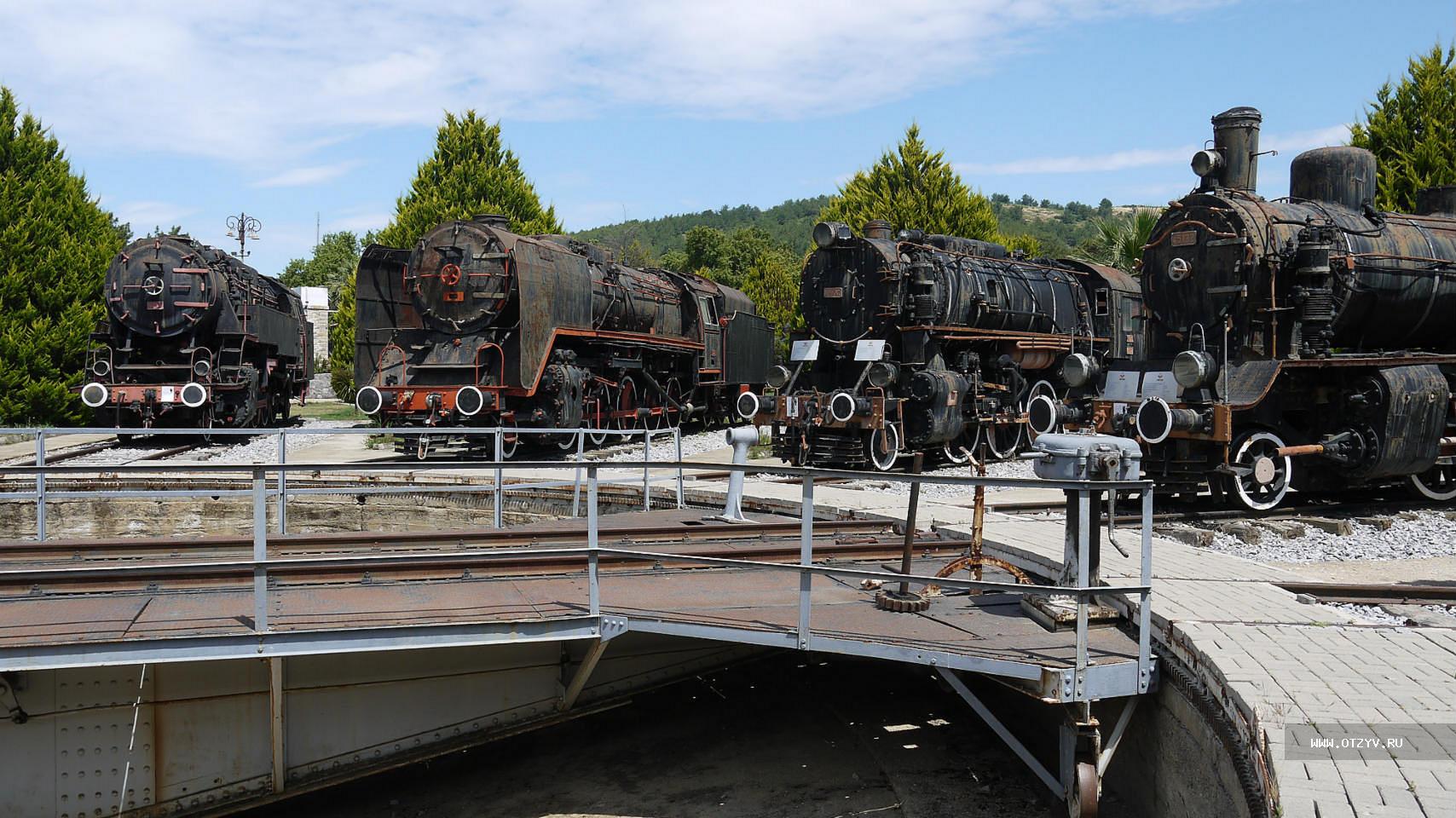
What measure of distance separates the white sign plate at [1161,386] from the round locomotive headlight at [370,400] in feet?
36.1

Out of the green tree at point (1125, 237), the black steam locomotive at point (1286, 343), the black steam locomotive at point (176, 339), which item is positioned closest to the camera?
the black steam locomotive at point (1286, 343)

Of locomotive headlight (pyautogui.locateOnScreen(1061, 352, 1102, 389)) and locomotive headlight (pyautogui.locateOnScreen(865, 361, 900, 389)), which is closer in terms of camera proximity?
locomotive headlight (pyautogui.locateOnScreen(1061, 352, 1102, 389))

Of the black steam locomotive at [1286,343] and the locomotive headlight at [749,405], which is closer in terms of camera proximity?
the black steam locomotive at [1286,343]

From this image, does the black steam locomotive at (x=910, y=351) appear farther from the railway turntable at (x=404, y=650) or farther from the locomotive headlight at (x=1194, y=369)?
the railway turntable at (x=404, y=650)

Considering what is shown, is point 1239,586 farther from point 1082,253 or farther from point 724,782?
point 1082,253

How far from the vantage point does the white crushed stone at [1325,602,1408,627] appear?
6.52 metres

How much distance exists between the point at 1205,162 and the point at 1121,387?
275cm

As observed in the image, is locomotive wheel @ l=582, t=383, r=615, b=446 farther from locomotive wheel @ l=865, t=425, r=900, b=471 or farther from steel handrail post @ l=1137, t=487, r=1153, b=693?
steel handrail post @ l=1137, t=487, r=1153, b=693

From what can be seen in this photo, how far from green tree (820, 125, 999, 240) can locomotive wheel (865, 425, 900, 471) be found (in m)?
18.9

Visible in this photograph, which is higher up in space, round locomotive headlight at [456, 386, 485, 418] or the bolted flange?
round locomotive headlight at [456, 386, 485, 418]

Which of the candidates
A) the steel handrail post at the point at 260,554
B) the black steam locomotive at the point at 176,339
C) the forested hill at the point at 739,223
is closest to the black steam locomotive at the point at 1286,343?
the steel handrail post at the point at 260,554

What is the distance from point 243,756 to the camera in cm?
592

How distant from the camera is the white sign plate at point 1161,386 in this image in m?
12.3

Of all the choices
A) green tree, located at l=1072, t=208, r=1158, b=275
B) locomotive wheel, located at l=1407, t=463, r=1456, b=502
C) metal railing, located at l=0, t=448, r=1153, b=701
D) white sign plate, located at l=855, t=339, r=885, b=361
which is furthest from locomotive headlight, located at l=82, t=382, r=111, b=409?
green tree, located at l=1072, t=208, r=1158, b=275
